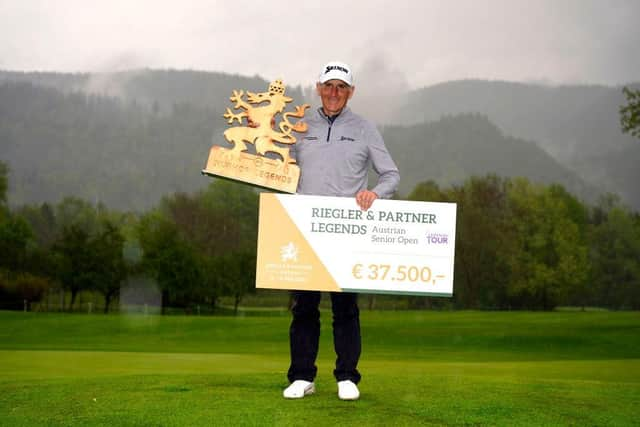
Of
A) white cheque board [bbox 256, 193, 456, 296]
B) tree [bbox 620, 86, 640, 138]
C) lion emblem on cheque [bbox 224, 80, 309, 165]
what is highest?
tree [bbox 620, 86, 640, 138]

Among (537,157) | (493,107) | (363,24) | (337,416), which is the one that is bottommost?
(337,416)

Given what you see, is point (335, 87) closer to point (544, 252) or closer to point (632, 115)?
point (632, 115)

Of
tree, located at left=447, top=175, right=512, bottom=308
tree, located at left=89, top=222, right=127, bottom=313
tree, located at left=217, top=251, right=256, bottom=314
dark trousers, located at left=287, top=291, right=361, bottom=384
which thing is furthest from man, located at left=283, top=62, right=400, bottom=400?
tree, located at left=447, top=175, right=512, bottom=308

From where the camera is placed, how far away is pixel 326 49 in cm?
16812

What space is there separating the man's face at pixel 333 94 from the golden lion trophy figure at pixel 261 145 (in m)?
0.22

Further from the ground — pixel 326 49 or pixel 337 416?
pixel 326 49

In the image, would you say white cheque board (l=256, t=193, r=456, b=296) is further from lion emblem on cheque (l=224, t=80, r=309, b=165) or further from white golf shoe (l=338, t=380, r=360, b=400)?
white golf shoe (l=338, t=380, r=360, b=400)

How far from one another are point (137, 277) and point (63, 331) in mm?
16600

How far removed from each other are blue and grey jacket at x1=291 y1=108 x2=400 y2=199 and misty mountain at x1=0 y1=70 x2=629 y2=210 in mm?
111734

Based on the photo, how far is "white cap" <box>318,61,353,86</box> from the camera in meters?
6.07

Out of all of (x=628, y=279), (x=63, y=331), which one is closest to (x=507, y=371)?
(x=63, y=331)

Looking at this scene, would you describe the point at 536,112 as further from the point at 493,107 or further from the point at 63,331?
the point at 63,331

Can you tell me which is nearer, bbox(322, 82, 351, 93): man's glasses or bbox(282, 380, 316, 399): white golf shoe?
bbox(282, 380, 316, 399): white golf shoe

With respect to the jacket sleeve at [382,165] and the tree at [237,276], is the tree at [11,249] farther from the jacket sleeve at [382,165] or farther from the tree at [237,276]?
the jacket sleeve at [382,165]
